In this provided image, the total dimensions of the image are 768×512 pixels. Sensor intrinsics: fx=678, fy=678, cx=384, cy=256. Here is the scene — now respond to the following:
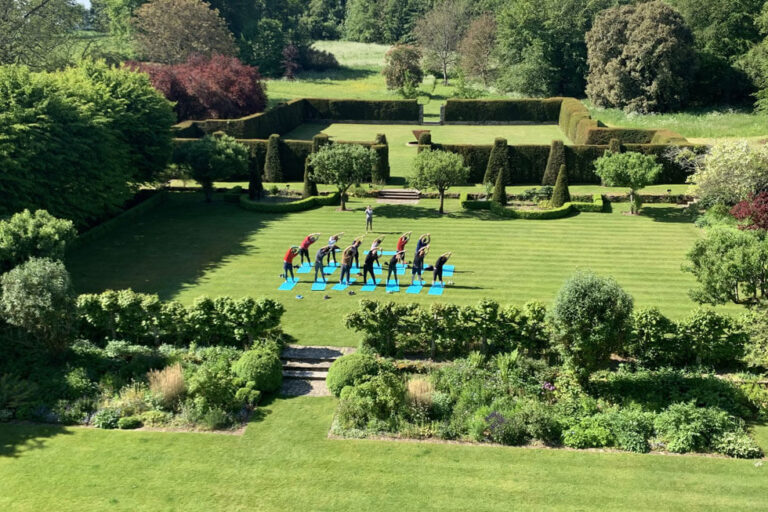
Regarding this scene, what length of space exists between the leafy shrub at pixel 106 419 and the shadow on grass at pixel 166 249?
826 centimetres

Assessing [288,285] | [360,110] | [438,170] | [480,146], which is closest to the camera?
[288,285]

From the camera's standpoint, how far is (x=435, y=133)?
203 ft

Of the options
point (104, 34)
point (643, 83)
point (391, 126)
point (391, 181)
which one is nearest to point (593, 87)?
point (643, 83)

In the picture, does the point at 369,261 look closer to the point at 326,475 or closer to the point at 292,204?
the point at 326,475

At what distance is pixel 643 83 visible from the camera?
64312 millimetres

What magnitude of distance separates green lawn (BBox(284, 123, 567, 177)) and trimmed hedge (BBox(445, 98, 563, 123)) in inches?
72.2

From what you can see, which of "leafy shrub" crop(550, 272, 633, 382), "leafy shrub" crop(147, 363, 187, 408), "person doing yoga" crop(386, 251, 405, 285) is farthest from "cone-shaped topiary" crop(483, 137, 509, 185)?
"leafy shrub" crop(147, 363, 187, 408)

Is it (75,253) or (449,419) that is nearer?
(449,419)

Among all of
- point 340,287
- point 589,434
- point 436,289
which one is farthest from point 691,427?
point 340,287

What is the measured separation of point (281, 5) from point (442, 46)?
83.8 feet

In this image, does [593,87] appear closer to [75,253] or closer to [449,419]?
[75,253]

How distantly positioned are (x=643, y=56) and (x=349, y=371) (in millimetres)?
55278

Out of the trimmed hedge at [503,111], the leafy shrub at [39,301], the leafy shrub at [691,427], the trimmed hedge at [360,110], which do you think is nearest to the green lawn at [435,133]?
the trimmed hedge at [360,110]

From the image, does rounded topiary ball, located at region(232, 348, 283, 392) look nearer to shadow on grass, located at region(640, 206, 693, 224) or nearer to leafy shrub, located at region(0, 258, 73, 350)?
leafy shrub, located at region(0, 258, 73, 350)
